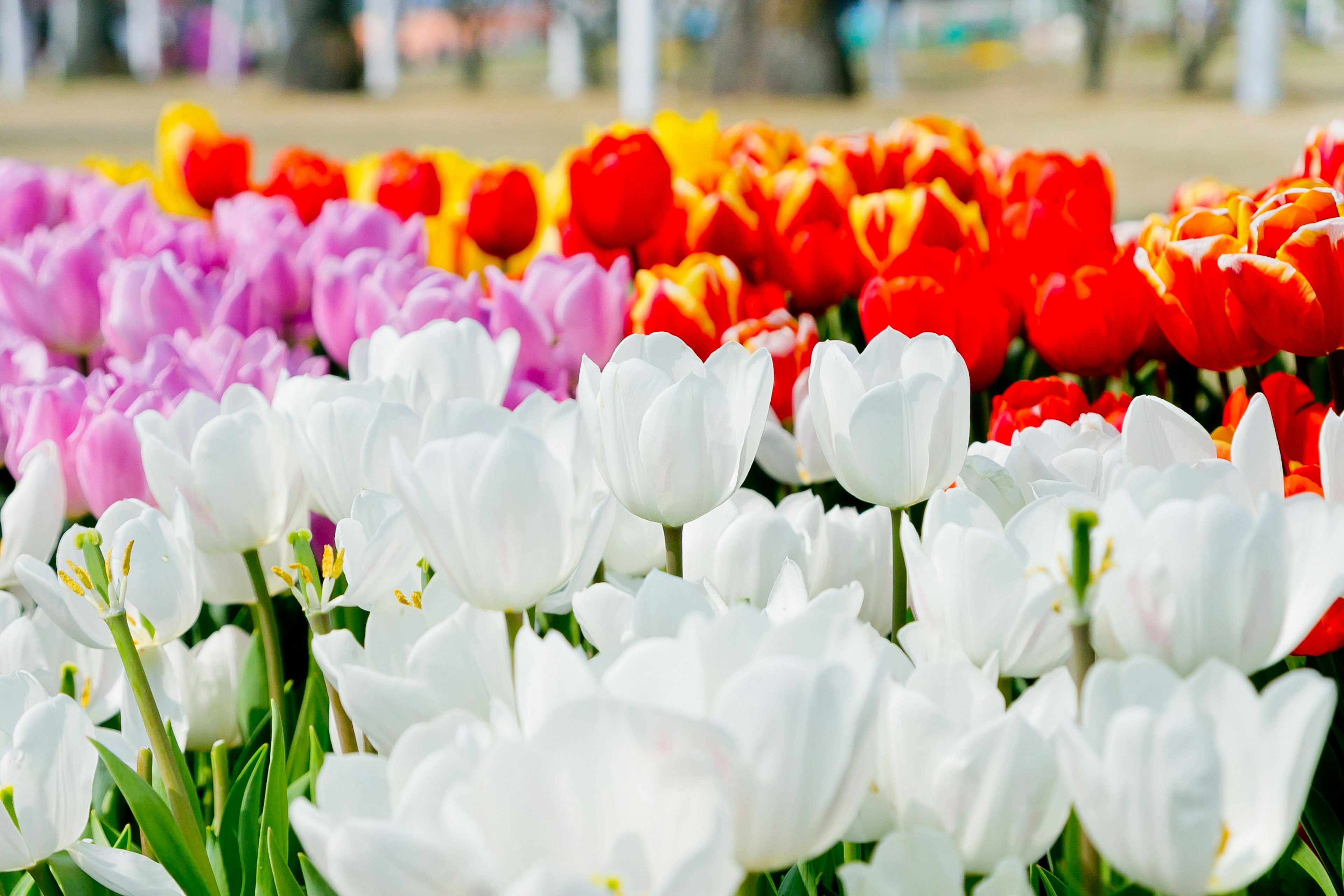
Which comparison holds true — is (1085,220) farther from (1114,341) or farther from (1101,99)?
(1101,99)

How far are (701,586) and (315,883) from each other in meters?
0.29

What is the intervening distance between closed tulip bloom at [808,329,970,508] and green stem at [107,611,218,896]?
0.47m

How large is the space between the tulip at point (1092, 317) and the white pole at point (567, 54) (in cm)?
1742

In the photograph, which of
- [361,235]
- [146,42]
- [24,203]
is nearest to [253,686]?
[361,235]

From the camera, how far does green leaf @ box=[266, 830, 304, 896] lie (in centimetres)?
82

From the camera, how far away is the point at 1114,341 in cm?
153

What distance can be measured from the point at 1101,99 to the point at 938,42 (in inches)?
1232

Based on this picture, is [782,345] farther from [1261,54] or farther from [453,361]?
[1261,54]

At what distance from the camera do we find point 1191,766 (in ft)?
1.85

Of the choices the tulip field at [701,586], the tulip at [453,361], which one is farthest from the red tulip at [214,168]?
the tulip at [453,361]

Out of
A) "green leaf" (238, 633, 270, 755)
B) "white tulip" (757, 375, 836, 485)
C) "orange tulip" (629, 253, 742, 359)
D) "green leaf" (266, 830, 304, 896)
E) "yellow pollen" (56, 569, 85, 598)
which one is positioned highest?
"orange tulip" (629, 253, 742, 359)

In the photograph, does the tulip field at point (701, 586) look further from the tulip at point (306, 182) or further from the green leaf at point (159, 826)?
the tulip at point (306, 182)

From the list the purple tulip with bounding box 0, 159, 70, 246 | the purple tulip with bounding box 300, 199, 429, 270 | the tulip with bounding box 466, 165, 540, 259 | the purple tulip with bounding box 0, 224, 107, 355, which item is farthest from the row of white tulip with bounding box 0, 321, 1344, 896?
the purple tulip with bounding box 0, 159, 70, 246

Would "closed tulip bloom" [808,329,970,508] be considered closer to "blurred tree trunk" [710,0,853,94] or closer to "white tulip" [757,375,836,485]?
"white tulip" [757,375,836,485]
